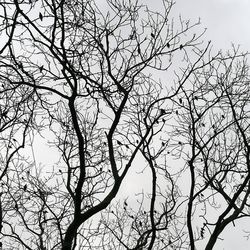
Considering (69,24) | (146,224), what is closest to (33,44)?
(69,24)

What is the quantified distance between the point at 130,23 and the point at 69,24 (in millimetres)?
1170

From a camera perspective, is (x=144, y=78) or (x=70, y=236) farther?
(x=144, y=78)

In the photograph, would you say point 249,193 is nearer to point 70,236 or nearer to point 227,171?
point 227,171

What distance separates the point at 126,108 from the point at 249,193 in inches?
120

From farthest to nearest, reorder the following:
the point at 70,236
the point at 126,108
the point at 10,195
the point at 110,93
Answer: the point at 10,195, the point at 126,108, the point at 110,93, the point at 70,236

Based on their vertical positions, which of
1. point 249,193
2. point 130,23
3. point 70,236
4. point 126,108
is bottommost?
point 70,236

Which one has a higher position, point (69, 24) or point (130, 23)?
point (130, 23)

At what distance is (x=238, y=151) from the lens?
8406 mm

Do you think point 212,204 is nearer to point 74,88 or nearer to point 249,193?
point 249,193

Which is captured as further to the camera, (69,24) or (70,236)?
(69,24)

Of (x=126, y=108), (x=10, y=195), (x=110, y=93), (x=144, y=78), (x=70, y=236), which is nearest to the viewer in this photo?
(x=70, y=236)

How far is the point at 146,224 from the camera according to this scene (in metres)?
10.3

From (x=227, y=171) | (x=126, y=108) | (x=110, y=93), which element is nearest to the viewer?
(x=110, y=93)

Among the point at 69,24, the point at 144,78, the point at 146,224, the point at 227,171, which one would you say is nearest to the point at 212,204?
the point at 227,171
